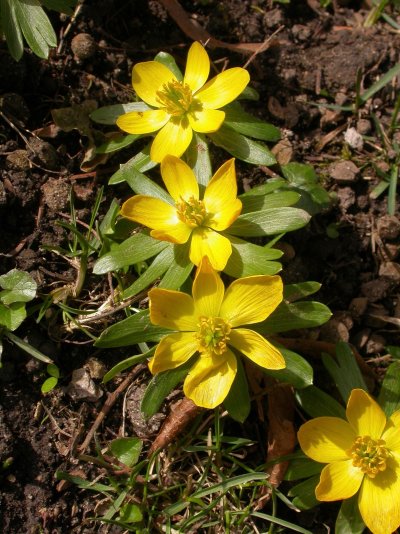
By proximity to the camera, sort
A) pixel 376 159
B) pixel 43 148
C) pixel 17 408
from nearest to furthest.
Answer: pixel 17 408 → pixel 43 148 → pixel 376 159

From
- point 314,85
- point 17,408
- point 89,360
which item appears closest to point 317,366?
point 89,360

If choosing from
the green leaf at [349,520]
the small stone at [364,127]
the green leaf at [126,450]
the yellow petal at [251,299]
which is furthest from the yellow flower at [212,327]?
the small stone at [364,127]

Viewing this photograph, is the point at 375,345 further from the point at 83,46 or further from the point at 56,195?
the point at 83,46

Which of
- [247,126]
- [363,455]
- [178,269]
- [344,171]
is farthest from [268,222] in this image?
[363,455]

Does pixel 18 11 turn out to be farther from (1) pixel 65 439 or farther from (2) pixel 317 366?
(2) pixel 317 366

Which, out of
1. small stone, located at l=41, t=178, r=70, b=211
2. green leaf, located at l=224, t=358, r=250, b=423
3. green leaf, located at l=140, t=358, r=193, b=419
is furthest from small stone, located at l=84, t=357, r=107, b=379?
small stone, located at l=41, t=178, r=70, b=211
